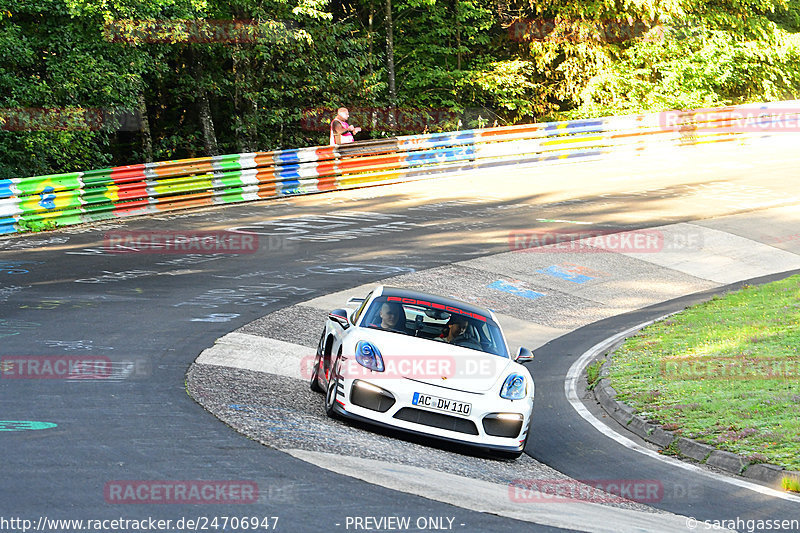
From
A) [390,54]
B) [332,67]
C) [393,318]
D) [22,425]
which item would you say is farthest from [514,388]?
[390,54]

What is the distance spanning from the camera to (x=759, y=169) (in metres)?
30.6

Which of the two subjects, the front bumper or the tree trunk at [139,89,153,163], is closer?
the front bumper

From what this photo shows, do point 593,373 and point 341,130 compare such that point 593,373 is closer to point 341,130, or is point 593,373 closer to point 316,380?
point 316,380

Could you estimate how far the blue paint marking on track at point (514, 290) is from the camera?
17.8 meters

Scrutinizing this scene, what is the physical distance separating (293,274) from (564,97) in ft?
78.6

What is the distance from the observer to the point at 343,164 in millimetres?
26578

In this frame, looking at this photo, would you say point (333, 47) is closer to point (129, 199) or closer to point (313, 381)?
point (129, 199)

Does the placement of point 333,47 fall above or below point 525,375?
above

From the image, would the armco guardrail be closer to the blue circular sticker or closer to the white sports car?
the blue circular sticker

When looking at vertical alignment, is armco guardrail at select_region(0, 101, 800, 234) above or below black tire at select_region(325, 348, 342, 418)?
above

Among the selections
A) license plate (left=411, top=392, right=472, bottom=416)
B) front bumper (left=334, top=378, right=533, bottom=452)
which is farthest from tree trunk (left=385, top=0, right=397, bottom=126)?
license plate (left=411, top=392, right=472, bottom=416)

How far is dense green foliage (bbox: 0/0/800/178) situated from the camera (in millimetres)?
21594

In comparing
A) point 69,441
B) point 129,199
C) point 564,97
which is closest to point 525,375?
point 69,441

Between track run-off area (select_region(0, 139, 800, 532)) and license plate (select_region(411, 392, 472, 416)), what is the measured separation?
38cm
